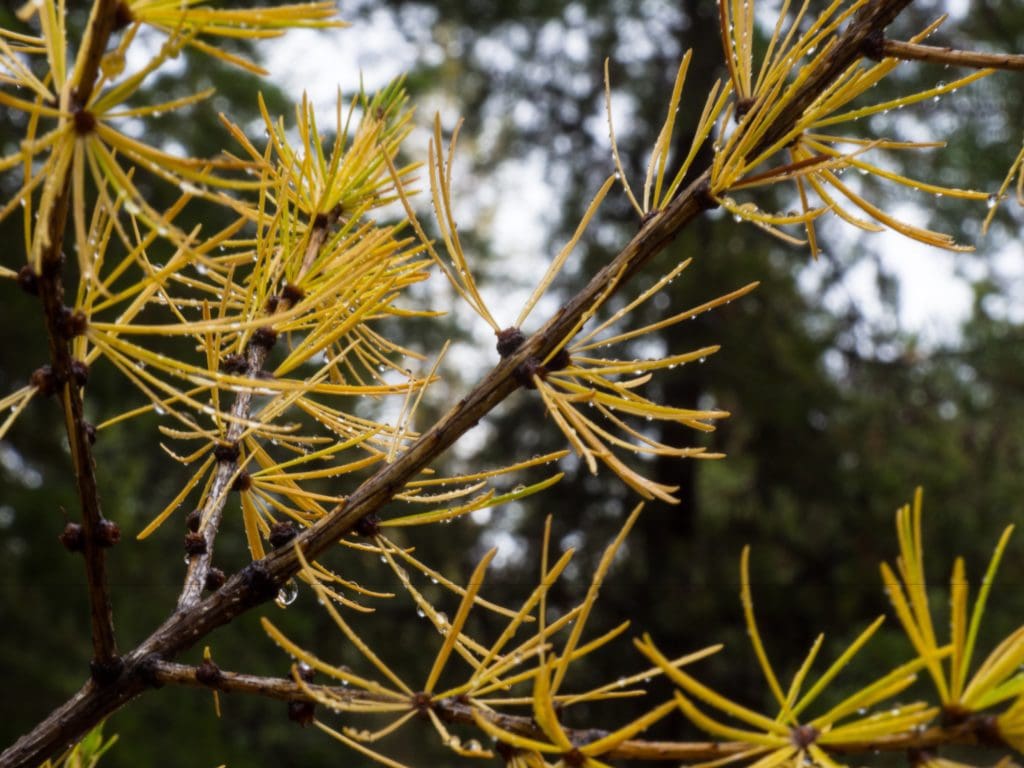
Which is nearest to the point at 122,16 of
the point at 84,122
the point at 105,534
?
the point at 84,122

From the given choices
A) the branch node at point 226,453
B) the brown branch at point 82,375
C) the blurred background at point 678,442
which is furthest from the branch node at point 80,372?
the blurred background at point 678,442

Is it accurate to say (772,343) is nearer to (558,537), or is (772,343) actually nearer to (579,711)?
(558,537)

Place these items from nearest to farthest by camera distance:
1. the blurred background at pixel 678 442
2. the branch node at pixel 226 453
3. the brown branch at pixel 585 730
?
the brown branch at pixel 585 730 < the branch node at pixel 226 453 < the blurred background at pixel 678 442

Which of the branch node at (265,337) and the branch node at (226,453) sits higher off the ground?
the branch node at (265,337)

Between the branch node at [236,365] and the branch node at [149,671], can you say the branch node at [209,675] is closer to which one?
the branch node at [149,671]

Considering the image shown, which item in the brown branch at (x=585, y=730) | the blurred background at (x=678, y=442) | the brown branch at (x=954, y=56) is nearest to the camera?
the brown branch at (x=585, y=730)

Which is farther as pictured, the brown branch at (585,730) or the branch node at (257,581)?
the branch node at (257,581)
